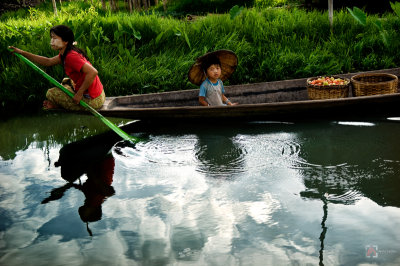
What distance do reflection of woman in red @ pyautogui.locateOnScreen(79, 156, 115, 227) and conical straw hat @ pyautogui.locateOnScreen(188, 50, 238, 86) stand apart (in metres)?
1.32

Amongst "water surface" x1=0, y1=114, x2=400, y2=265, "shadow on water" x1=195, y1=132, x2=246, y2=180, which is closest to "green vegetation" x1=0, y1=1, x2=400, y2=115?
"water surface" x1=0, y1=114, x2=400, y2=265

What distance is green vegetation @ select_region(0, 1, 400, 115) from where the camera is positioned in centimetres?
626

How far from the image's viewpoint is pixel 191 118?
187 inches

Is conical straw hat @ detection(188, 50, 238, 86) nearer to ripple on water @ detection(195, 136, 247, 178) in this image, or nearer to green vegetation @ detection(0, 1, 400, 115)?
ripple on water @ detection(195, 136, 247, 178)

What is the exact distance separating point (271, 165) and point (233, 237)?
1.15 meters

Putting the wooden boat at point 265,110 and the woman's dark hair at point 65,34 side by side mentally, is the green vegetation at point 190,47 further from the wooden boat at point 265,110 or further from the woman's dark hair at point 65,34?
the woman's dark hair at point 65,34

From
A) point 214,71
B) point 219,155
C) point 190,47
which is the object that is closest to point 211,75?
point 214,71

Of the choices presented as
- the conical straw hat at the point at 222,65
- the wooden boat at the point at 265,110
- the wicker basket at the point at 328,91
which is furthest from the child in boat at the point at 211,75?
the wicker basket at the point at 328,91

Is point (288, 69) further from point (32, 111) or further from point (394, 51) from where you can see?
point (32, 111)

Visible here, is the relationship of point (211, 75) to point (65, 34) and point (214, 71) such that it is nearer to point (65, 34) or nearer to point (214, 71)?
point (214, 71)

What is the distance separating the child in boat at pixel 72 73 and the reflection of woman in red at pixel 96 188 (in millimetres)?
639

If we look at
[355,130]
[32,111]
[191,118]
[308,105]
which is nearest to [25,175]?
[191,118]

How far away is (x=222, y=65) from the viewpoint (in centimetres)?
504

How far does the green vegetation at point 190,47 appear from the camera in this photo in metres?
6.26
